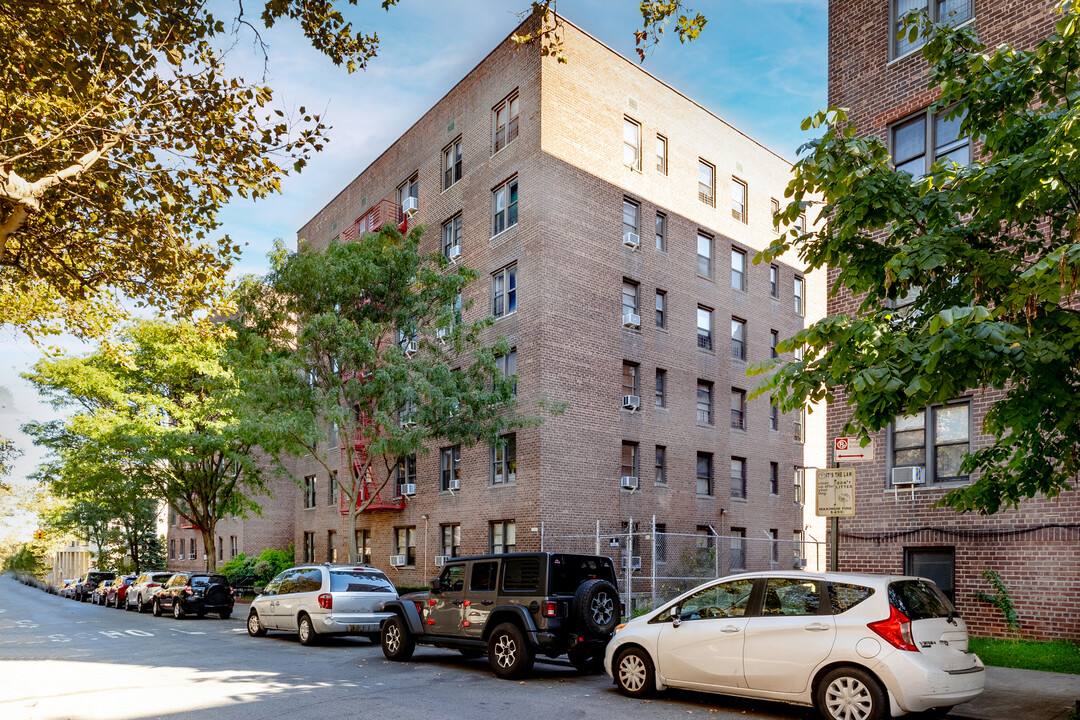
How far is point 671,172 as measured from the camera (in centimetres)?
3159

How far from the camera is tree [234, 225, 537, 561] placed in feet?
73.9

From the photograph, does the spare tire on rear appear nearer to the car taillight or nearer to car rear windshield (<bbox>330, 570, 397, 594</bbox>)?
the car taillight

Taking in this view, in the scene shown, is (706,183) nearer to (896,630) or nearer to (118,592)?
(896,630)

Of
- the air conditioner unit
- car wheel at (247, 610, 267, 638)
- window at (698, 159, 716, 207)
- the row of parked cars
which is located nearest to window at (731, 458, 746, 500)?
window at (698, 159, 716, 207)

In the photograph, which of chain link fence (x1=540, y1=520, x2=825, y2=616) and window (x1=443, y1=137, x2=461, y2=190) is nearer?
chain link fence (x1=540, y1=520, x2=825, y2=616)


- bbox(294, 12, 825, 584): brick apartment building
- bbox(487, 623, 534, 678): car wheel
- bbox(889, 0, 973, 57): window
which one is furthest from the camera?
bbox(294, 12, 825, 584): brick apartment building

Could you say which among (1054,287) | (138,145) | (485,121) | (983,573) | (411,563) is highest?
(485,121)

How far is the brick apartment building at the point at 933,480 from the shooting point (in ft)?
48.1

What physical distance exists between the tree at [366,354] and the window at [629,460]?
16.3 ft

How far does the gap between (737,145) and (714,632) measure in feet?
91.1

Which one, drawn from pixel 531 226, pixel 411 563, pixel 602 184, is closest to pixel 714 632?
pixel 531 226

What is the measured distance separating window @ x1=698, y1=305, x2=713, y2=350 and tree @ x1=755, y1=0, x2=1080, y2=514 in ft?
72.6

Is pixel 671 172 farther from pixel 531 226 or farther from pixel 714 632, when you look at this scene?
pixel 714 632

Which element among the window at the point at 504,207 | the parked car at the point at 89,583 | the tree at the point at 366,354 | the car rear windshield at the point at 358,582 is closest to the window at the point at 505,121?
the window at the point at 504,207
